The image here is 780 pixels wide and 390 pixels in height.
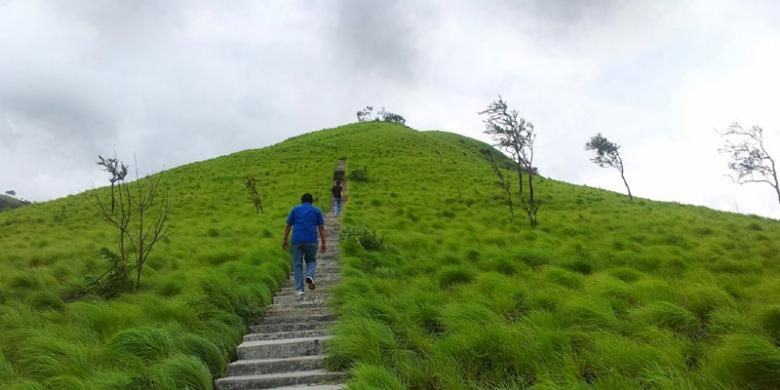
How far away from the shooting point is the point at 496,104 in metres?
21.4

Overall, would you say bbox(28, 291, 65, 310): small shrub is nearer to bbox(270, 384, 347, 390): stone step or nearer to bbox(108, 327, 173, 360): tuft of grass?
A: bbox(108, 327, 173, 360): tuft of grass

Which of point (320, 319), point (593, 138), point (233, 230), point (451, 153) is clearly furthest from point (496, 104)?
point (593, 138)

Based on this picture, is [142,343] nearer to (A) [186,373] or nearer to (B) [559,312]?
(A) [186,373]

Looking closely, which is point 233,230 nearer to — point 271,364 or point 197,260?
point 197,260

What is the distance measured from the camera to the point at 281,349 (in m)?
5.94

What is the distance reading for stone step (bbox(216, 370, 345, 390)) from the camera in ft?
16.7

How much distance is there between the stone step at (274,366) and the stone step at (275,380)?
24cm

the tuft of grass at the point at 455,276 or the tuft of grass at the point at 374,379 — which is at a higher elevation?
the tuft of grass at the point at 455,276

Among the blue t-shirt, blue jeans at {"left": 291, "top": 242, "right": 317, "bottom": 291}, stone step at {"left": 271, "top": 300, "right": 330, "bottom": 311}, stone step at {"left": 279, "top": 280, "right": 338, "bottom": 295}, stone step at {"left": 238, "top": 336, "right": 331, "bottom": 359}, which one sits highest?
the blue t-shirt

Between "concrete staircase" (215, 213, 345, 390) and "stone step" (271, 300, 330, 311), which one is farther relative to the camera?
"stone step" (271, 300, 330, 311)

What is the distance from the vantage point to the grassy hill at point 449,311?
4.67 meters

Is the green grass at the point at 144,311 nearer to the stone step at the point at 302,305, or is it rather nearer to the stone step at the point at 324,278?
the stone step at the point at 302,305

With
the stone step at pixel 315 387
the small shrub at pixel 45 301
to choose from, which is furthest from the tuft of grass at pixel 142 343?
the small shrub at pixel 45 301

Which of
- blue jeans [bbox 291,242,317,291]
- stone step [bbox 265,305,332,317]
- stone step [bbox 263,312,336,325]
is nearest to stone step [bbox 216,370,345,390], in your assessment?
stone step [bbox 263,312,336,325]
